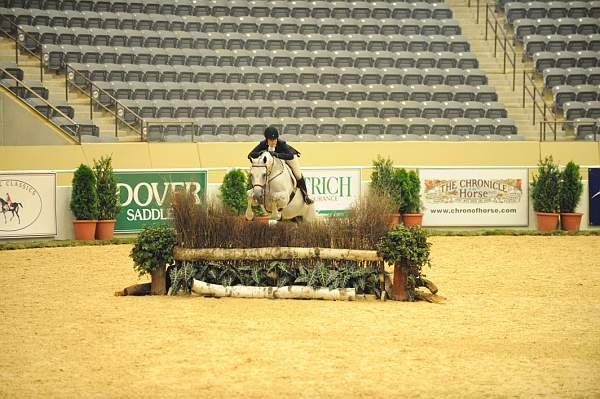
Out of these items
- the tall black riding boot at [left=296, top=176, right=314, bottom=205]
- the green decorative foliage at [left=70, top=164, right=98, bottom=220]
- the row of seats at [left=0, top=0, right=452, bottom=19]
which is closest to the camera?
the tall black riding boot at [left=296, top=176, right=314, bottom=205]

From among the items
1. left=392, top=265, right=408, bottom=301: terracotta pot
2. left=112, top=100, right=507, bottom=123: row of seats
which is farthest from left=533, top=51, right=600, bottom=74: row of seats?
left=392, top=265, right=408, bottom=301: terracotta pot

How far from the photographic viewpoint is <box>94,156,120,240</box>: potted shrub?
2200cm

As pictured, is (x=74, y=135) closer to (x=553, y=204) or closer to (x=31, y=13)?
(x=31, y=13)

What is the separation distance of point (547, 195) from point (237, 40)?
1063cm

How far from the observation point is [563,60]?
102 feet

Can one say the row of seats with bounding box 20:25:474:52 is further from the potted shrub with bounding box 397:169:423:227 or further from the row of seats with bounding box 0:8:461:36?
the potted shrub with bounding box 397:169:423:227

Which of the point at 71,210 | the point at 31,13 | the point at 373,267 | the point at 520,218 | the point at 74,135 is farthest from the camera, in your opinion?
the point at 31,13

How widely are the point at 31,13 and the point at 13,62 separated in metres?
2.21

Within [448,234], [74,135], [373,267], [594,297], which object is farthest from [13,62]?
[594,297]

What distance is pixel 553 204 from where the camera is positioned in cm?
2486

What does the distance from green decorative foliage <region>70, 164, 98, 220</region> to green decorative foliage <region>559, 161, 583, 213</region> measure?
11.7 meters

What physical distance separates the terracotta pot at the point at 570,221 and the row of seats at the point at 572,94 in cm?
544

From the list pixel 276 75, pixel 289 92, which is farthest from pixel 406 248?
pixel 276 75

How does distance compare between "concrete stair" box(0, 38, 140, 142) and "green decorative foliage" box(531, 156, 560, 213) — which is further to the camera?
"concrete stair" box(0, 38, 140, 142)
